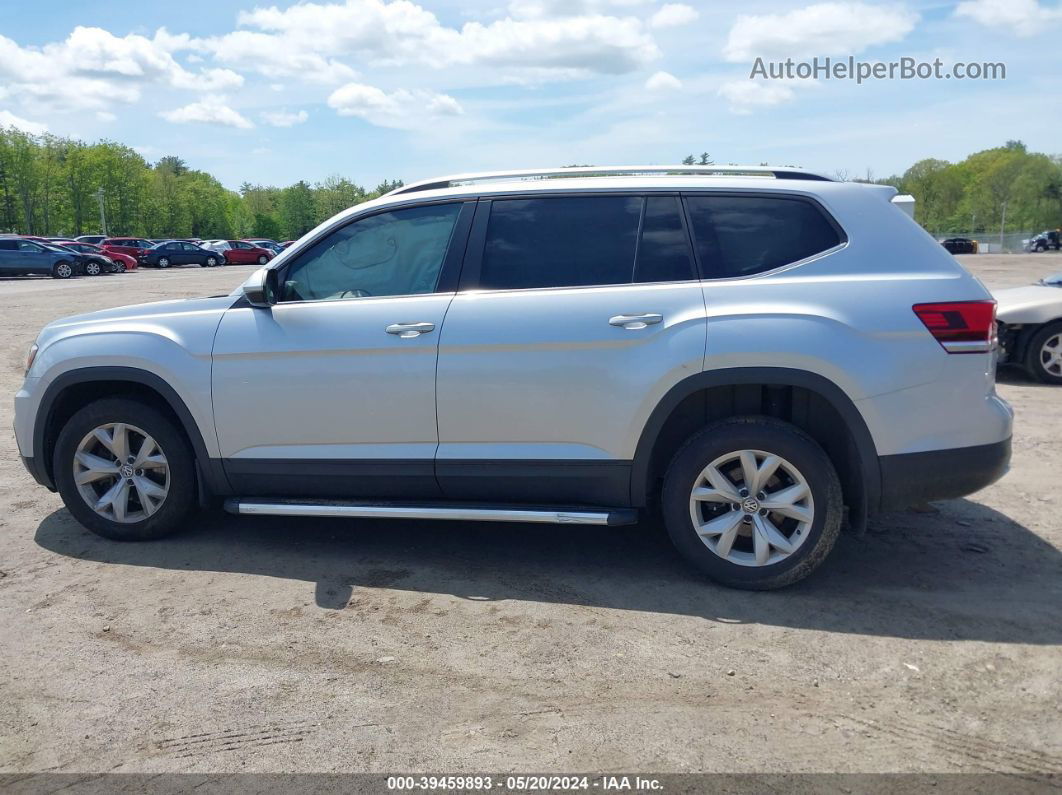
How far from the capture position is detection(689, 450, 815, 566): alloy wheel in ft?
13.7

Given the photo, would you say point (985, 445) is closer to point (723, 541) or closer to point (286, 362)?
point (723, 541)

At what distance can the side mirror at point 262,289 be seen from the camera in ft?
15.5

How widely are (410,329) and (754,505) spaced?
1893 millimetres

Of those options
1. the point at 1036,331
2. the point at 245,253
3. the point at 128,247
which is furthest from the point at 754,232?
the point at 245,253

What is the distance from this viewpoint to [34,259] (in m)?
36.7

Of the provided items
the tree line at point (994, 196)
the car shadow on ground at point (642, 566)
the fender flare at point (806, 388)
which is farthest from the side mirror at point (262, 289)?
Result: the tree line at point (994, 196)

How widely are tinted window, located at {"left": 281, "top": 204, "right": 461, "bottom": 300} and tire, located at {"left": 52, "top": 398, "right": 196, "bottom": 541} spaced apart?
3.43 feet

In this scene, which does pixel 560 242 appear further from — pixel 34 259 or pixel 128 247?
pixel 128 247

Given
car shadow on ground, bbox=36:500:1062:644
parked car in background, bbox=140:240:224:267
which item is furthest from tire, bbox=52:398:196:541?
parked car in background, bbox=140:240:224:267

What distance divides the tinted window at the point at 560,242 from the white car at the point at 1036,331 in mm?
6702

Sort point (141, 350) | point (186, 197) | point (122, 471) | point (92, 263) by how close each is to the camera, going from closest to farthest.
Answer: point (141, 350) → point (122, 471) → point (92, 263) → point (186, 197)

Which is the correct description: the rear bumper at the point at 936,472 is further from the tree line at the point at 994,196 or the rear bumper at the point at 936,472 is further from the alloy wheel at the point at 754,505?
the tree line at the point at 994,196

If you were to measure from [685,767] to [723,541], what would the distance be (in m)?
1.47

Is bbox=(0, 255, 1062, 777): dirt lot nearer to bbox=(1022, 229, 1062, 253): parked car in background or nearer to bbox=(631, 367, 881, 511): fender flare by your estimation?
bbox=(631, 367, 881, 511): fender flare
